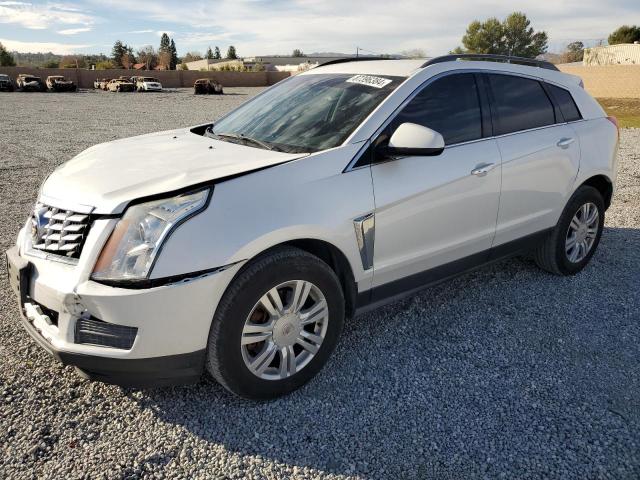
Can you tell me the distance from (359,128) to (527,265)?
2644 mm

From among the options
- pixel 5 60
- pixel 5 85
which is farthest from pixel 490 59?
pixel 5 60

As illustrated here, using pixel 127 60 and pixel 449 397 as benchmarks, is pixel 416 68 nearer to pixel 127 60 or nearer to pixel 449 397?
pixel 449 397

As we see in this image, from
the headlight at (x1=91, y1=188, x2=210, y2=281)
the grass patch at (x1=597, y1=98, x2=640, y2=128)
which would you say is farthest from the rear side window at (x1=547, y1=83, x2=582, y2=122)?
the grass patch at (x1=597, y1=98, x2=640, y2=128)

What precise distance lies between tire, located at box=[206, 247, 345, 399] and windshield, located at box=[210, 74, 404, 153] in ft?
2.49

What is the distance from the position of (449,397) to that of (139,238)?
187cm

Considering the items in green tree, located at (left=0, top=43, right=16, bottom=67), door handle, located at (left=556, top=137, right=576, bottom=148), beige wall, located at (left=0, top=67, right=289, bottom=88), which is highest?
green tree, located at (left=0, top=43, right=16, bottom=67)

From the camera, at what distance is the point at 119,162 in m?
3.23

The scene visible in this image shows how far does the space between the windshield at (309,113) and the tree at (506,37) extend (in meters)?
88.7

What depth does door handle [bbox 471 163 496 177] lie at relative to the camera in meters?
3.64

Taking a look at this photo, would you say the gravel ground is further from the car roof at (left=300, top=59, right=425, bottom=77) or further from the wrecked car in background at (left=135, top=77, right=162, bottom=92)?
the wrecked car in background at (left=135, top=77, right=162, bottom=92)

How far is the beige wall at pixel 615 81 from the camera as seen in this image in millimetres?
35250

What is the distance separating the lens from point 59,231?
276 centimetres

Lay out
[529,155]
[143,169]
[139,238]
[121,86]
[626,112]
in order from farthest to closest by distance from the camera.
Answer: [121,86] → [626,112] → [529,155] → [143,169] → [139,238]

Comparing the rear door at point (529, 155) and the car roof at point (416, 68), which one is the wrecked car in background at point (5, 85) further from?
the rear door at point (529, 155)
